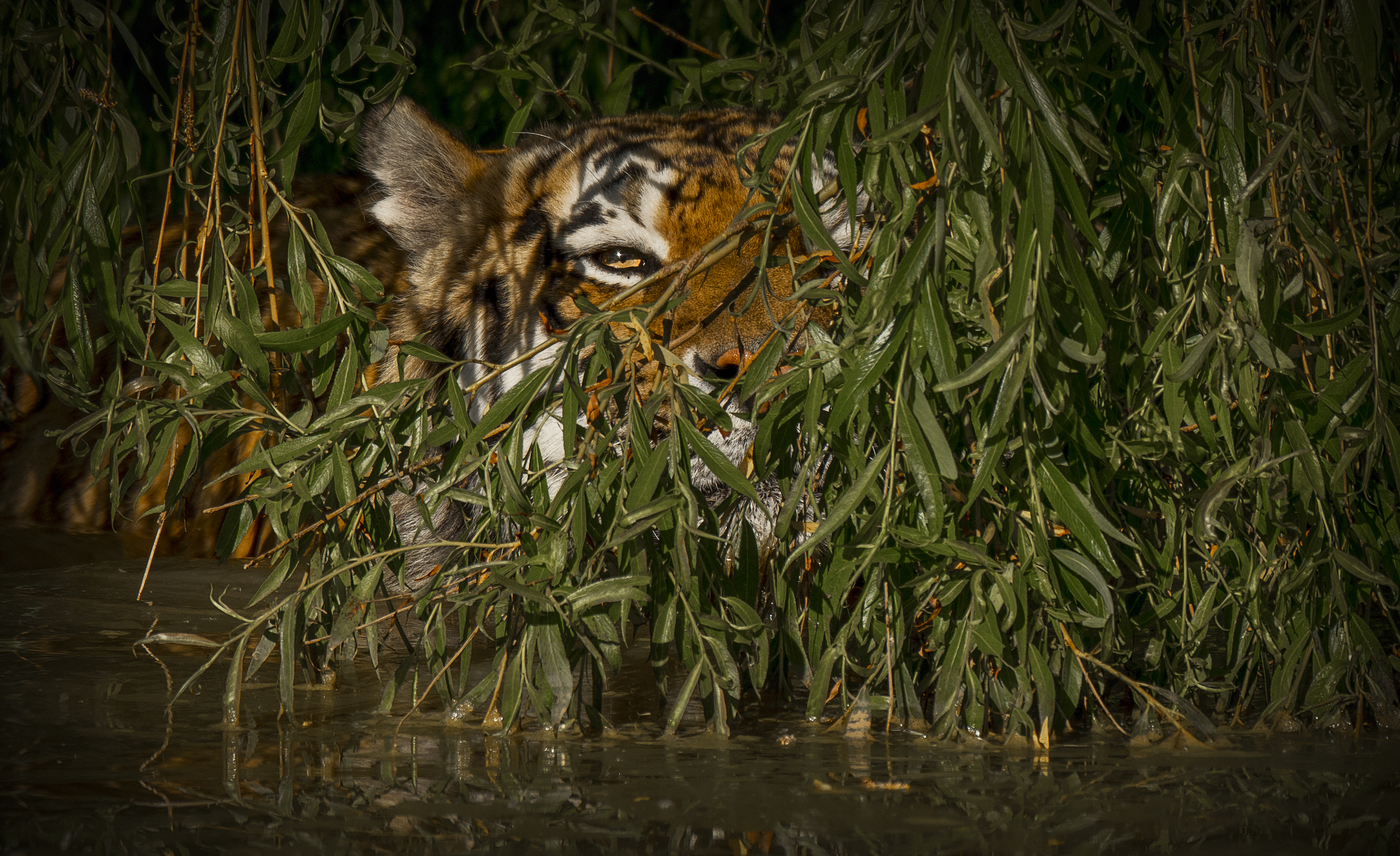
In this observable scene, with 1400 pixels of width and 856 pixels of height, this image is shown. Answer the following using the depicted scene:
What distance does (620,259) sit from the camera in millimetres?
2947

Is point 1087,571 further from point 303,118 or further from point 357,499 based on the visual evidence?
point 303,118

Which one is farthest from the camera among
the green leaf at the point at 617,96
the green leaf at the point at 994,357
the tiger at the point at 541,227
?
the green leaf at the point at 617,96

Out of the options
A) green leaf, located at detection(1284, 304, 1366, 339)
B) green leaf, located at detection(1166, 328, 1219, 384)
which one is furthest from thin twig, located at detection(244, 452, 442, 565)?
green leaf, located at detection(1284, 304, 1366, 339)

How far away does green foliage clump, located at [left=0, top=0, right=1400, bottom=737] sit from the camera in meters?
1.46

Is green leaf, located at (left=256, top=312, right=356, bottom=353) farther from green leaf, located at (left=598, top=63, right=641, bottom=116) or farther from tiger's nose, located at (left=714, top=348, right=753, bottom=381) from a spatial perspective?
green leaf, located at (left=598, top=63, right=641, bottom=116)

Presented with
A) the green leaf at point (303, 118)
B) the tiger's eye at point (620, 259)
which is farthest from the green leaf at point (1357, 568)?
the tiger's eye at point (620, 259)

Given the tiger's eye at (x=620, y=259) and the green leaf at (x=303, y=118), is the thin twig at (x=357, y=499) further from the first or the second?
the tiger's eye at (x=620, y=259)

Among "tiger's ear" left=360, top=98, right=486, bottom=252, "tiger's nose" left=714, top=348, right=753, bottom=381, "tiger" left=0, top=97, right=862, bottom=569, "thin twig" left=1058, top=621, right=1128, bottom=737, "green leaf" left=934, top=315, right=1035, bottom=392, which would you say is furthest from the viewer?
"tiger's ear" left=360, top=98, right=486, bottom=252

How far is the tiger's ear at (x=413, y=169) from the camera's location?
3.12 m

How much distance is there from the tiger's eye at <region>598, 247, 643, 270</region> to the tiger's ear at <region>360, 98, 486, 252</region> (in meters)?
0.51

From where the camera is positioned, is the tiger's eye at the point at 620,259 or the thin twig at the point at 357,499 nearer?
the thin twig at the point at 357,499

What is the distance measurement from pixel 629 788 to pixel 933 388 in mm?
579

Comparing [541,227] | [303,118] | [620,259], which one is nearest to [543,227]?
[541,227]

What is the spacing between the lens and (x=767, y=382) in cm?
163
